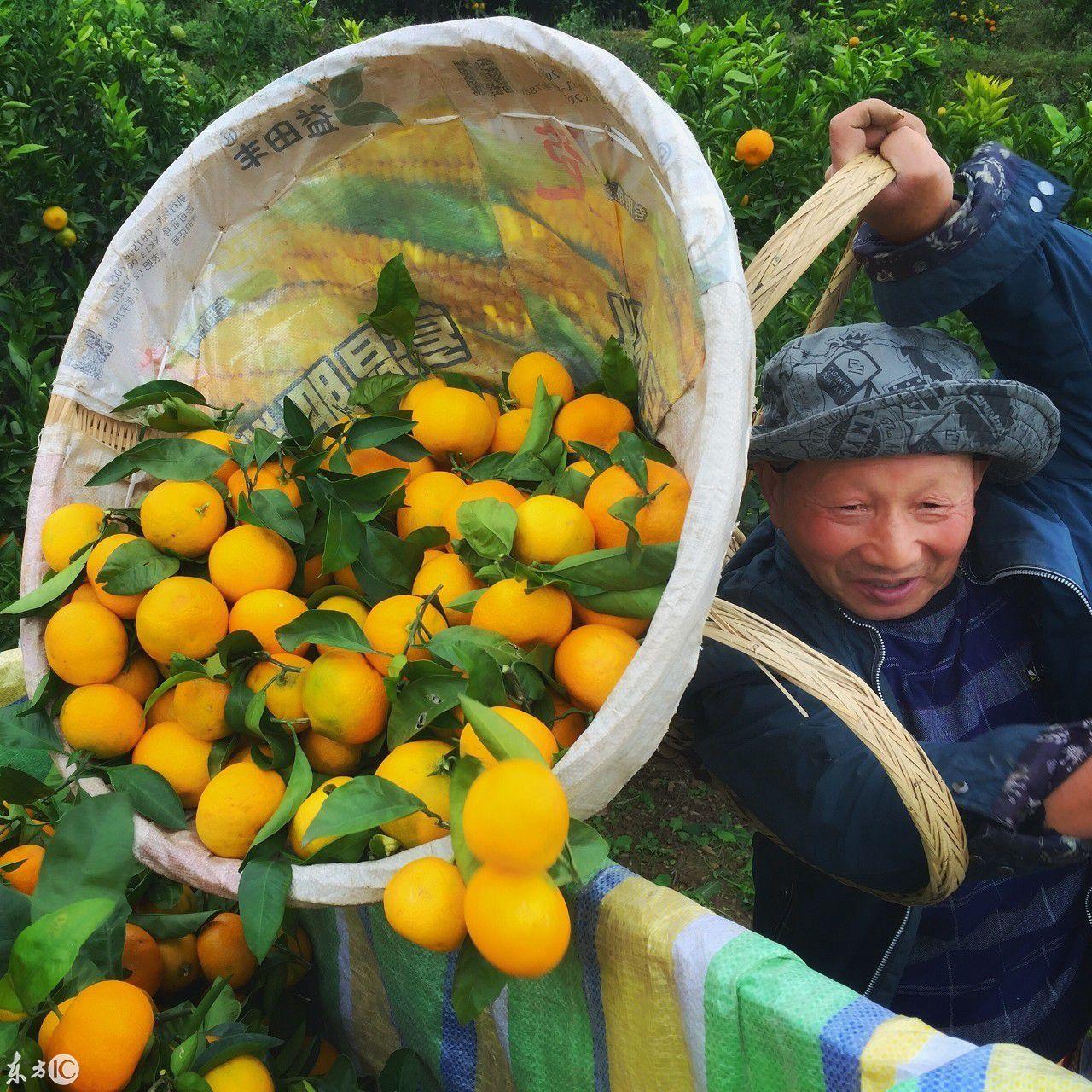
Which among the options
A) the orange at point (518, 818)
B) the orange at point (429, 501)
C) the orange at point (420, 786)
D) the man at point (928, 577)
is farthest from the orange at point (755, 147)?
the orange at point (518, 818)

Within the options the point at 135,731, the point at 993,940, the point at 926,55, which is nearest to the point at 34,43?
the point at 135,731

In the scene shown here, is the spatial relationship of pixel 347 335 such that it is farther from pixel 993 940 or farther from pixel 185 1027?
pixel 993 940

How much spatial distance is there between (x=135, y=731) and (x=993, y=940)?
1.01 meters

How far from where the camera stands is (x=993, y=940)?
1.12 meters

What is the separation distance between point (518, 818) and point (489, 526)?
36 cm

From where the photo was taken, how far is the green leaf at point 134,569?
97 cm

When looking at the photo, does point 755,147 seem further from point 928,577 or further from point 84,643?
point 84,643

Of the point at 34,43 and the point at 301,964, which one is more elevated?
the point at 34,43

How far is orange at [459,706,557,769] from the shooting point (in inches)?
29.3

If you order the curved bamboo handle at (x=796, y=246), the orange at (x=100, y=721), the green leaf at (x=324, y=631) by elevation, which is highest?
the curved bamboo handle at (x=796, y=246)

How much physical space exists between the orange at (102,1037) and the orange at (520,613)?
425 millimetres

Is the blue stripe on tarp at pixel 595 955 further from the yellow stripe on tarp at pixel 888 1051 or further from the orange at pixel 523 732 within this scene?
the yellow stripe on tarp at pixel 888 1051

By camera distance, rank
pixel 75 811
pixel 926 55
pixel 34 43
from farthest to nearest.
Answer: pixel 926 55
pixel 34 43
pixel 75 811

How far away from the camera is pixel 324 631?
35.3 inches
